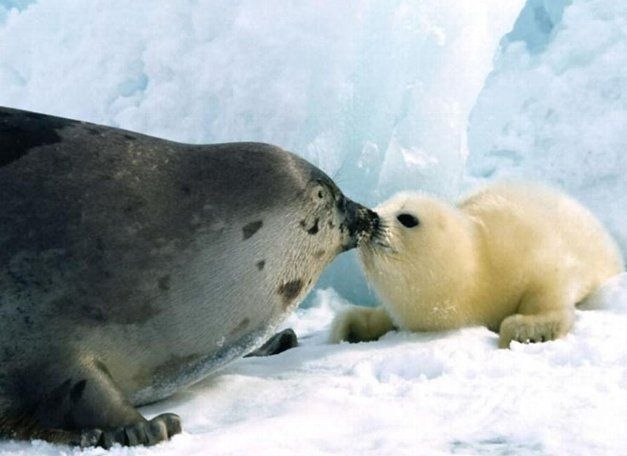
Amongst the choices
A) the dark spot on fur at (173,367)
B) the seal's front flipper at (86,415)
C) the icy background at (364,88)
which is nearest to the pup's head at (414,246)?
the icy background at (364,88)

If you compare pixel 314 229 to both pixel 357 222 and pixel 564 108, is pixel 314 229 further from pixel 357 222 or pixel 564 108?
pixel 564 108

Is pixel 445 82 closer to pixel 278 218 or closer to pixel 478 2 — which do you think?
pixel 478 2

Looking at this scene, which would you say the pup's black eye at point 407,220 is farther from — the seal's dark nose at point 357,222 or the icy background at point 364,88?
the icy background at point 364,88

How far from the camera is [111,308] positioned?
2.12 meters

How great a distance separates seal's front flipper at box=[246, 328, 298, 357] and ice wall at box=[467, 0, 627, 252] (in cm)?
255

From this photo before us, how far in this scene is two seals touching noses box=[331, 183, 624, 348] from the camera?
317 cm

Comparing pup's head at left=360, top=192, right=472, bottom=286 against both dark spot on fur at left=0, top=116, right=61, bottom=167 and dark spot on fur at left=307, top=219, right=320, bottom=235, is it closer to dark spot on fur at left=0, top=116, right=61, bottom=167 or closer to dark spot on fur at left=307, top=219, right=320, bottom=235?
dark spot on fur at left=307, top=219, right=320, bottom=235

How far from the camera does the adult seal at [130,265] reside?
1975 millimetres

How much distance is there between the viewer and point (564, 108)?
622 cm

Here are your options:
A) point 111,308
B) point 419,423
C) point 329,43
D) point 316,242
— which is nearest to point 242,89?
point 329,43

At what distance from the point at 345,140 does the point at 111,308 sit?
3.99 m

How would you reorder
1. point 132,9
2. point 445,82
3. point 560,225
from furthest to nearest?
point 132,9, point 445,82, point 560,225

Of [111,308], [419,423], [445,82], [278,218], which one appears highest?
[445,82]

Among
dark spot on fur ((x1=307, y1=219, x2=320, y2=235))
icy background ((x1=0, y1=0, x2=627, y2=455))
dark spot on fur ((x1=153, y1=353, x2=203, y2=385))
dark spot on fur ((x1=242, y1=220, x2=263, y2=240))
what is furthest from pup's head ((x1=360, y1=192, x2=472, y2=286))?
dark spot on fur ((x1=153, y1=353, x2=203, y2=385))
